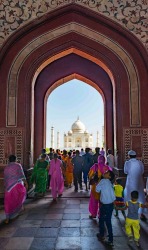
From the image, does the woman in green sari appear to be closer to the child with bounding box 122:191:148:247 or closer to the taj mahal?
the child with bounding box 122:191:148:247

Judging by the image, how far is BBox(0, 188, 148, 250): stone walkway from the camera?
10.2 feet

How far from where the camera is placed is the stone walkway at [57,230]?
3115mm

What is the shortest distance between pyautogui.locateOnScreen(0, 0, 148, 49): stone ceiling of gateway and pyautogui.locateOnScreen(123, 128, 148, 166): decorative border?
2.08m

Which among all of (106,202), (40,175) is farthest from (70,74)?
(106,202)

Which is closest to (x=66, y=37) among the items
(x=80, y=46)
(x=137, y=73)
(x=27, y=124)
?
(x=80, y=46)

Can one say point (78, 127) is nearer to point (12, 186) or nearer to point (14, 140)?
point (14, 140)

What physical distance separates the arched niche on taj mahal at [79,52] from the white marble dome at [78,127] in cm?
2955

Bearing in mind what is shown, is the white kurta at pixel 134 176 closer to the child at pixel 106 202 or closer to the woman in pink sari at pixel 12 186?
the child at pixel 106 202

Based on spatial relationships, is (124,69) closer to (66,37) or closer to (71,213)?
(66,37)

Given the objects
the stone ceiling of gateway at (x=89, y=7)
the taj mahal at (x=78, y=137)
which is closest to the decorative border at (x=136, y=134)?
the stone ceiling of gateway at (x=89, y=7)

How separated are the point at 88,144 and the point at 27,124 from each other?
97.5 ft

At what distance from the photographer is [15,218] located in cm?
435

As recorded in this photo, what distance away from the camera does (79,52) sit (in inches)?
282

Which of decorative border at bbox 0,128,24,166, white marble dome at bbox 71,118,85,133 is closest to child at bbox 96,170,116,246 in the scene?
decorative border at bbox 0,128,24,166
